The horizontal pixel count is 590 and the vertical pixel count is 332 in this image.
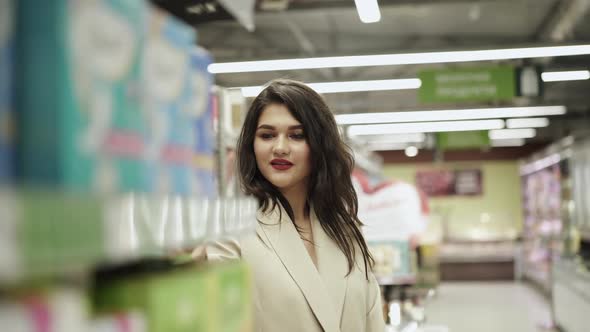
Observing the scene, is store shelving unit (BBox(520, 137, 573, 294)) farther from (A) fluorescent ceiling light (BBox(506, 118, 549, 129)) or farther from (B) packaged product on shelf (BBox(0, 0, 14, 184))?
(B) packaged product on shelf (BBox(0, 0, 14, 184))

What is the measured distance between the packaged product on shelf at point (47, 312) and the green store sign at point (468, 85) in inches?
360

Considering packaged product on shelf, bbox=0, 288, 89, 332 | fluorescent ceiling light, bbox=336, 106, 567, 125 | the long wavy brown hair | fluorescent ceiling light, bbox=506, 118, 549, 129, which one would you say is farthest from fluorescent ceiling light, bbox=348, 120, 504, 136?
packaged product on shelf, bbox=0, 288, 89, 332

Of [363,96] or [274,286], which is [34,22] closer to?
[274,286]

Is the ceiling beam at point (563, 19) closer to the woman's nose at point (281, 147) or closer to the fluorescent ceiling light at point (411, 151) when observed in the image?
the woman's nose at point (281, 147)

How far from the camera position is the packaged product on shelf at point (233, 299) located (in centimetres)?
102

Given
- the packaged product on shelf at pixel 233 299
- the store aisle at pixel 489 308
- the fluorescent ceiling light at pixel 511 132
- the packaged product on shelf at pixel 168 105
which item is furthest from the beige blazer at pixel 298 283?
the fluorescent ceiling light at pixel 511 132

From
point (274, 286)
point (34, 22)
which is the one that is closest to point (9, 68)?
point (34, 22)

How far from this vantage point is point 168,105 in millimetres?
924

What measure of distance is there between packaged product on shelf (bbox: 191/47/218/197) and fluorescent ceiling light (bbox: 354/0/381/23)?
4059 mm

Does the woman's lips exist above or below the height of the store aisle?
above

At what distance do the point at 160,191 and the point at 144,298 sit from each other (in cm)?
13

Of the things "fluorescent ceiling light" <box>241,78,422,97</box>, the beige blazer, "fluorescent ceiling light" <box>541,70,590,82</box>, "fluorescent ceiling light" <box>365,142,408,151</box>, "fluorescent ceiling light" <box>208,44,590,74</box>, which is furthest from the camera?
"fluorescent ceiling light" <box>365,142,408,151</box>

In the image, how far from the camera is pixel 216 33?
13.3 metres

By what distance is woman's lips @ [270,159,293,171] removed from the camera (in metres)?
1.96
